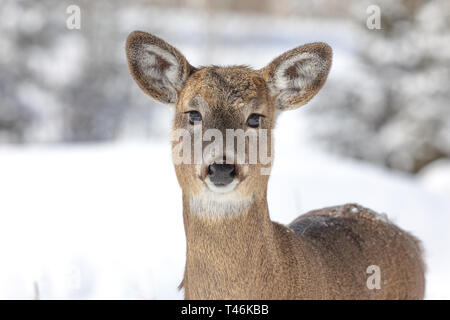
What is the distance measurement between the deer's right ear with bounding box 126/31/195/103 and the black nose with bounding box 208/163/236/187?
27.3 inches

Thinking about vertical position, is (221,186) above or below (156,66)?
below

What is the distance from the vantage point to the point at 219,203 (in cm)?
288

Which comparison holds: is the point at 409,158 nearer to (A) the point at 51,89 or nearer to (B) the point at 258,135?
(A) the point at 51,89

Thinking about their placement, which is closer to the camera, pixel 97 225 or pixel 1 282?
pixel 1 282

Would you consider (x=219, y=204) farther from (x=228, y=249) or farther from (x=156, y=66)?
(x=156, y=66)

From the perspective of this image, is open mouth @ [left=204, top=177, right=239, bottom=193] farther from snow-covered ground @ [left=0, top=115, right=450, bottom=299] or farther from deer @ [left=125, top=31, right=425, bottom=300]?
snow-covered ground @ [left=0, top=115, right=450, bottom=299]

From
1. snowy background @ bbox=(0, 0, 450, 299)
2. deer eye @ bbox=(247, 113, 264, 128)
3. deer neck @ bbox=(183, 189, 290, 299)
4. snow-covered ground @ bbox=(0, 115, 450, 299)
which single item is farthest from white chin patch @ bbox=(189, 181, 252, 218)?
snow-covered ground @ bbox=(0, 115, 450, 299)

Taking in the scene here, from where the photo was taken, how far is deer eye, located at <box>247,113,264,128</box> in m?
3.07

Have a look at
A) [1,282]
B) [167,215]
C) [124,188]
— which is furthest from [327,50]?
[124,188]

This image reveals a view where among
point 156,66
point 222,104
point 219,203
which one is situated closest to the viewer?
point 219,203

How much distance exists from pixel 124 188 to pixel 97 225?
1.30 meters

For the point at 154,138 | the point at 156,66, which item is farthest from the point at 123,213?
the point at 154,138

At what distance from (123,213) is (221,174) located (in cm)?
408

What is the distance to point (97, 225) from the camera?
6273mm
